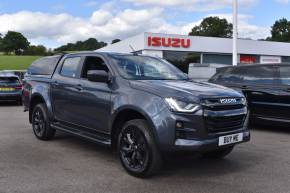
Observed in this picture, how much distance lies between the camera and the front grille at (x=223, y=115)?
4.84 meters

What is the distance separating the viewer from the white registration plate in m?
5.00

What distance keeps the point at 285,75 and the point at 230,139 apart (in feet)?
14.0

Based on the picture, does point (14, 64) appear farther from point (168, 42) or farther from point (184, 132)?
point (184, 132)

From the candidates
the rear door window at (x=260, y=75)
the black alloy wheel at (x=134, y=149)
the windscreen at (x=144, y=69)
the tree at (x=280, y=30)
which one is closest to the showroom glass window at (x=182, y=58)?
the rear door window at (x=260, y=75)

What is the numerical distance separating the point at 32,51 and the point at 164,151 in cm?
12753

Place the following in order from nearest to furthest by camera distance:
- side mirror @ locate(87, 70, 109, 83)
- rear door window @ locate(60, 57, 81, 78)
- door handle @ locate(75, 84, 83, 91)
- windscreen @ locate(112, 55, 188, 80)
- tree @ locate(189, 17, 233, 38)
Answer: side mirror @ locate(87, 70, 109, 83)
windscreen @ locate(112, 55, 188, 80)
door handle @ locate(75, 84, 83, 91)
rear door window @ locate(60, 57, 81, 78)
tree @ locate(189, 17, 233, 38)

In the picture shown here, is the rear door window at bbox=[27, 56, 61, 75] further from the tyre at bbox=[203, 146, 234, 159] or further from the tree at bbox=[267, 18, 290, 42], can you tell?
the tree at bbox=[267, 18, 290, 42]

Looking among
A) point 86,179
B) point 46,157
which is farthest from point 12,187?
point 46,157

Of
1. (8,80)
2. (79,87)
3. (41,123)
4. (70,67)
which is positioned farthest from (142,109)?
(8,80)

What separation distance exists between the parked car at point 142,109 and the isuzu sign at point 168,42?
20.7m

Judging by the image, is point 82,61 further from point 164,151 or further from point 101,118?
point 164,151

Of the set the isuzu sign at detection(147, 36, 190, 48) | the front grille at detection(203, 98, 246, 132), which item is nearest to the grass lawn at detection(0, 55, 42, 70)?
the isuzu sign at detection(147, 36, 190, 48)

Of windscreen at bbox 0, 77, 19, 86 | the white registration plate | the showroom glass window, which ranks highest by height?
the showroom glass window

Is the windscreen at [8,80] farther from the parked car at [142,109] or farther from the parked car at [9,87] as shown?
the parked car at [142,109]
